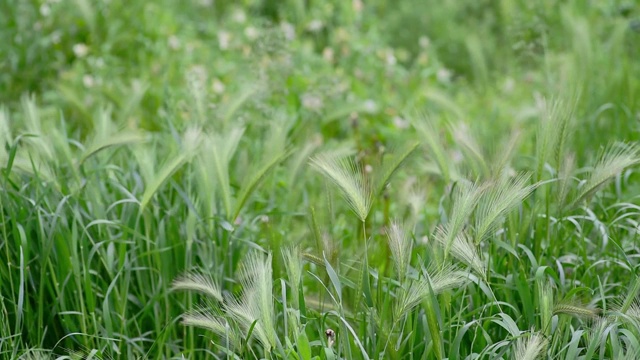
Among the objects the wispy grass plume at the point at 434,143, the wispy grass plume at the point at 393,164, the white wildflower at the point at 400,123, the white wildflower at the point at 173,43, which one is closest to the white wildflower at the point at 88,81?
the white wildflower at the point at 173,43

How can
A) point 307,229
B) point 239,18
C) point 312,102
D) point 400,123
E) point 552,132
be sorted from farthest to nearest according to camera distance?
point 239,18 < point 400,123 < point 312,102 < point 307,229 < point 552,132

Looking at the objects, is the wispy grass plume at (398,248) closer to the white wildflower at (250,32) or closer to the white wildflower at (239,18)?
the white wildflower at (250,32)

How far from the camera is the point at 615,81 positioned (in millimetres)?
4047

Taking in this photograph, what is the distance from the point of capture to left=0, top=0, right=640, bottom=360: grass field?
1.95 meters

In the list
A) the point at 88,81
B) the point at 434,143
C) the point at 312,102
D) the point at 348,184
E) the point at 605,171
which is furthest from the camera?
the point at 88,81

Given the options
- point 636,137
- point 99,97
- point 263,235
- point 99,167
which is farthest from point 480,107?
point 99,167

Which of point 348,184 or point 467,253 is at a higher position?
point 348,184

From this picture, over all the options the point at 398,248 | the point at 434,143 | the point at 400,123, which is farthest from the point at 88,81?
the point at 398,248

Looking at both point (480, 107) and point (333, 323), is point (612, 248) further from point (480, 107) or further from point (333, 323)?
point (480, 107)

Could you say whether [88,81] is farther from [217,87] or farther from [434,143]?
[434,143]

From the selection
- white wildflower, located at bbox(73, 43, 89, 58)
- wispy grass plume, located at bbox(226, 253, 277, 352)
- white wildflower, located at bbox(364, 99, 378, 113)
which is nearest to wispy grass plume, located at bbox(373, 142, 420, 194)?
wispy grass plume, located at bbox(226, 253, 277, 352)

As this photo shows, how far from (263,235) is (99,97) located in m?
1.78

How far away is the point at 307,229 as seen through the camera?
2.73 m

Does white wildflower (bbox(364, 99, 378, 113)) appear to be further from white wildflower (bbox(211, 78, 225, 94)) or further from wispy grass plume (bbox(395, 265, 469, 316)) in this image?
wispy grass plume (bbox(395, 265, 469, 316))
